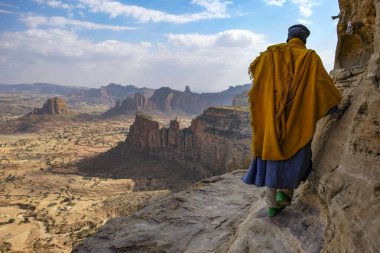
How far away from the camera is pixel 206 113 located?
50.9m

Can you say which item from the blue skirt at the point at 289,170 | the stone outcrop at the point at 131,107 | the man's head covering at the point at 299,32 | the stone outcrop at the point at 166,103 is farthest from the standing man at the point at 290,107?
the stone outcrop at the point at 166,103

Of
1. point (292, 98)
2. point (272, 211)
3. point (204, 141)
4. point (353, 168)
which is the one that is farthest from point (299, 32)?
point (204, 141)

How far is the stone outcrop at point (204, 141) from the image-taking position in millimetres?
44156

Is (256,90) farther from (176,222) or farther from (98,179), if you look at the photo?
(98,179)

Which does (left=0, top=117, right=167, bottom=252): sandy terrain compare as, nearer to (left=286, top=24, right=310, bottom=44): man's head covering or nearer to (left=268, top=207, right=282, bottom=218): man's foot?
(left=268, top=207, right=282, bottom=218): man's foot

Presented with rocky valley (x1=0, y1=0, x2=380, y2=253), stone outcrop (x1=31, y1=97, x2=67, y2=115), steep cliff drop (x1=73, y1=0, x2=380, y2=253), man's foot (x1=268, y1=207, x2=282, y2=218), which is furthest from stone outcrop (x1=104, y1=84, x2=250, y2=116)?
man's foot (x1=268, y1=207, x2=282, y2=218)

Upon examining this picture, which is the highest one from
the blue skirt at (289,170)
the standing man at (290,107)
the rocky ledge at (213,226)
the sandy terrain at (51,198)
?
the standing man at (290,107)

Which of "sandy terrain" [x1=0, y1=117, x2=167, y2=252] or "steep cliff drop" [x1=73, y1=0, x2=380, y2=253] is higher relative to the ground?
"steep cliff drop" [x1=73, y1=0, x2=380, y2=253]

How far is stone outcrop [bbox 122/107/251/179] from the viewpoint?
44156 millimetres

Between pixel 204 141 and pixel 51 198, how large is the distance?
2200cm

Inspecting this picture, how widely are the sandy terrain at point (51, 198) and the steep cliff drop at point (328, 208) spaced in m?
18.4

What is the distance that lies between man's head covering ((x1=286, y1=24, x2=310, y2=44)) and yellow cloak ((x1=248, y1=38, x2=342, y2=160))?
0.19m

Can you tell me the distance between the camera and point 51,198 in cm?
3909

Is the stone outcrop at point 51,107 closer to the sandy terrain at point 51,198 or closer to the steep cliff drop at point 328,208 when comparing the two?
the sandy terrain at point 51,198
